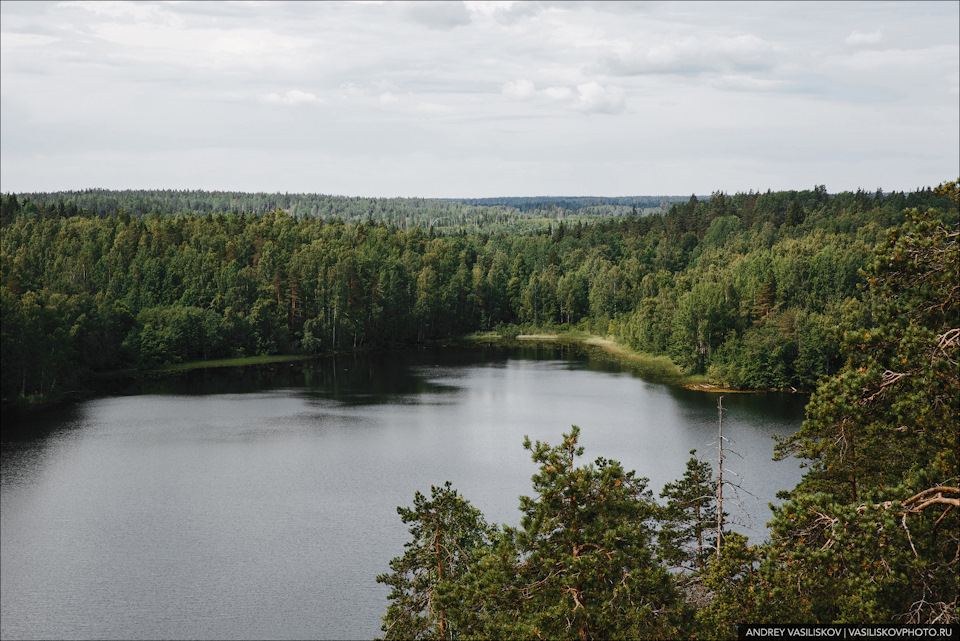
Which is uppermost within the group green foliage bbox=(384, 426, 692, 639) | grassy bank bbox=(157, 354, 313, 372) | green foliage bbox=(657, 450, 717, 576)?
green foliage bbox=(384, 426, 692, 639)

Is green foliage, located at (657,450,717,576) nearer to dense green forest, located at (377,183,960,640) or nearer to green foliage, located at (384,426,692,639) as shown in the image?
dense green forest, located at (377,183,960,640)

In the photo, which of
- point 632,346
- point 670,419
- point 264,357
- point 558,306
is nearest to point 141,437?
point 670,419

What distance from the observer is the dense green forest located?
9.52 metres

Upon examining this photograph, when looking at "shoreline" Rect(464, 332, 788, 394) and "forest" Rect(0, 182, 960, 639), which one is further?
"shoreline" Rect(464, 332, 788, 394)

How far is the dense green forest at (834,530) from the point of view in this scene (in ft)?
31.2

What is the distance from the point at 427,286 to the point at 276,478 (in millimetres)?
62848

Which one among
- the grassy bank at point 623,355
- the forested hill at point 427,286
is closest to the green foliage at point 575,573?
the forested hill at point 427,286

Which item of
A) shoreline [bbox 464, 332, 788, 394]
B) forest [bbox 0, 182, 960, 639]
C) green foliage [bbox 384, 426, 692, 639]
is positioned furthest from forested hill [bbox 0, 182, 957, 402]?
green foliage [bbox 384, 426, 692, 639]

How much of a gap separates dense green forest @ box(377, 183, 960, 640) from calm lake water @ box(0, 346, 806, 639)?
1206 centimetres

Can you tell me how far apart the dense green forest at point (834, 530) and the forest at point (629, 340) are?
0.13ft

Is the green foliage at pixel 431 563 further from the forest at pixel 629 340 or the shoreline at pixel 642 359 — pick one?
the shoreline at pixel 642 359

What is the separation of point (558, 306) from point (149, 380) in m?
53.6

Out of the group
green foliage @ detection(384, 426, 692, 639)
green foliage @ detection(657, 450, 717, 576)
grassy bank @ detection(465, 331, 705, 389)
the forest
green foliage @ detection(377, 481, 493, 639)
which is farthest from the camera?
grassy bank @ detection(465, 331, 705, 389)

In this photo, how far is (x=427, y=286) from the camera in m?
102
